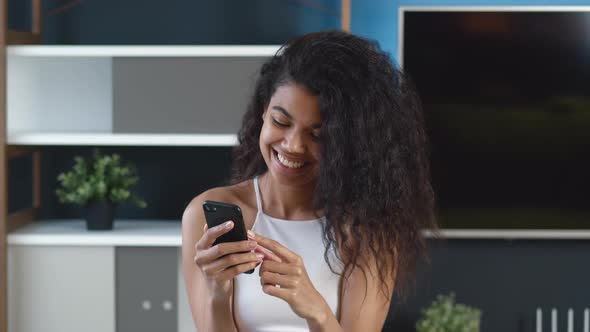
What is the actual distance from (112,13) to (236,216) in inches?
79.8

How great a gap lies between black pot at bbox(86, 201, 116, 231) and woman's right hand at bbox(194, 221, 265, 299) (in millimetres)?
1565

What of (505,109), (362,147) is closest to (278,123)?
(362,147)

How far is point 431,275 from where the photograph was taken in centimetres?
341

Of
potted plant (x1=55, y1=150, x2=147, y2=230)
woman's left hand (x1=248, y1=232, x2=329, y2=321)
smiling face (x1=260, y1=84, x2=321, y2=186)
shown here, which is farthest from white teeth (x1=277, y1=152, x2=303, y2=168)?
potted plant (x1=55, y1=150, x2=147, y2=230)

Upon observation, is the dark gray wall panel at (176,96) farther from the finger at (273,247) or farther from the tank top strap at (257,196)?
the finger at (273,247)

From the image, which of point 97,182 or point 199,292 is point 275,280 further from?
point 97,182

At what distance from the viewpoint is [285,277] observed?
61.9 inches

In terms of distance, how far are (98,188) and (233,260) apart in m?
1.62

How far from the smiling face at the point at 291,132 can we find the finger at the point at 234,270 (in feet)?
0.68

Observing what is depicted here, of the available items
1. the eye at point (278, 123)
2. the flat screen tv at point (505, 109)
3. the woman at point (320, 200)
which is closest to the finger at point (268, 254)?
the woman at point (320, 200)

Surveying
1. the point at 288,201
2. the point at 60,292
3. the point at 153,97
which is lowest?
the point at 60,292

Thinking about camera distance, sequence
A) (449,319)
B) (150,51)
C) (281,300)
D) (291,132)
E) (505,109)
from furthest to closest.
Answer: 1. (505,109)
2. (449,319)
3. (150,51)
4. (281,300)
5. (291,132)

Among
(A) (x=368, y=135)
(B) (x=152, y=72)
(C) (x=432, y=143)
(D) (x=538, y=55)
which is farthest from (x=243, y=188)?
(D) (x=538, y=55)

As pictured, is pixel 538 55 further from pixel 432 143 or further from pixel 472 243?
pixel 472 243
